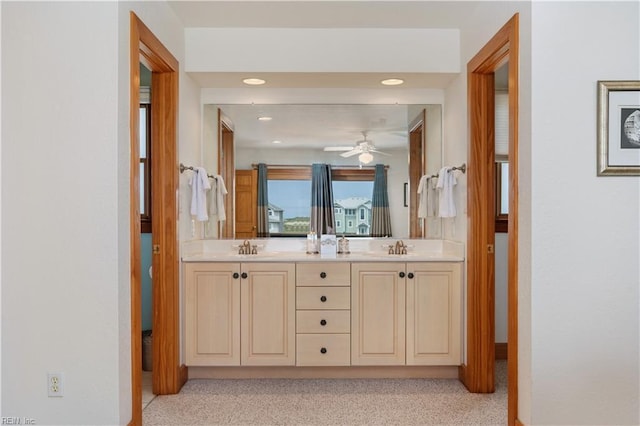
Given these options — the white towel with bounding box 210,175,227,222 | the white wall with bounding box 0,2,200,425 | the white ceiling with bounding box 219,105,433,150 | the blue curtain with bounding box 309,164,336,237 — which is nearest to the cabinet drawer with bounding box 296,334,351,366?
the blue curtain with bounding box 309,164,336,237

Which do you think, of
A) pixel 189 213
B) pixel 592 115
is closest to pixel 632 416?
pixel 592 115

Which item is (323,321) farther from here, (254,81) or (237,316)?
(254,81)

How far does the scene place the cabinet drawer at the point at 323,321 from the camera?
3.38 metres

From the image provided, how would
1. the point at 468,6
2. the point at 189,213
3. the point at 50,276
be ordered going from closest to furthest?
1. the point at 50,276
2. the point at 468,6
3. the point at 189,213

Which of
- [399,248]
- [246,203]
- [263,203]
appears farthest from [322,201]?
[399,248]

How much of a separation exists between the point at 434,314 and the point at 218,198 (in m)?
1.87

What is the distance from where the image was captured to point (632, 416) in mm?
2252

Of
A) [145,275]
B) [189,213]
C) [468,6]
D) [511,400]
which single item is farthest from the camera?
[145,275]

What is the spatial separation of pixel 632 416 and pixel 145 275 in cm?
342

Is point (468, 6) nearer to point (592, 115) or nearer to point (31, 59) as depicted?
point (592, 115)

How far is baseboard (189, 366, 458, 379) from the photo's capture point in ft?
11.4

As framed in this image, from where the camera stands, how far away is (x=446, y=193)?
352 cm

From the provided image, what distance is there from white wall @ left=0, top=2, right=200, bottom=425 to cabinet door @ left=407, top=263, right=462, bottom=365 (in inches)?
76.7

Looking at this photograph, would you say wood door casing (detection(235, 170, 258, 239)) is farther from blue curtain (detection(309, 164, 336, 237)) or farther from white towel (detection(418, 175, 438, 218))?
white towel (detection(418, 175, 438, 218))
